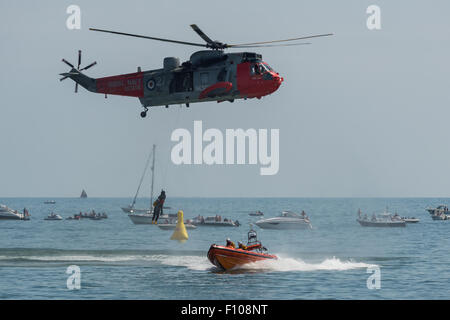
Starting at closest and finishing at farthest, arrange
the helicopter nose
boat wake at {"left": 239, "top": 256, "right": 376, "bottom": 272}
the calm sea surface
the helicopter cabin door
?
the helicopter nose, the helicopter cabin door, the calm sea surface, boat wake at {"left": 239, "top": 256, "right": 376, "bottom": 272}

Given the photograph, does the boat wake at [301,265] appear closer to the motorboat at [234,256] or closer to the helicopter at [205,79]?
the motorboat at [234,256]

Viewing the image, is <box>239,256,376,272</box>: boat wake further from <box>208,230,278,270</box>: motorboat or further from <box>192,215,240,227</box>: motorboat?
<box>192,215,240,227</box>: motorboat

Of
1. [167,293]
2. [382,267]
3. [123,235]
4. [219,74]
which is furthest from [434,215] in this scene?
[219,74]

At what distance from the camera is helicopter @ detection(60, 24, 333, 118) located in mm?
36125

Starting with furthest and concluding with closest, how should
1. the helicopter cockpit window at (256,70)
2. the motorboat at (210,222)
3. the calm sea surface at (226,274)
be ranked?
the motorboat at (210,222) < the calm sea surface at (226,274) < the helicopter cockpit window at (256,70)

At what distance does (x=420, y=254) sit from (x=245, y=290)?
3461 cm

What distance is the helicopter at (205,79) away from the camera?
1422 inches

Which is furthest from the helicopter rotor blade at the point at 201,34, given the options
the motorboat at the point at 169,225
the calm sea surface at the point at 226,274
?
the motorboat at the point at 169,225

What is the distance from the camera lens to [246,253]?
5000 cm

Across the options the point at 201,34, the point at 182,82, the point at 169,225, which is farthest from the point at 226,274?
the point at 169,225

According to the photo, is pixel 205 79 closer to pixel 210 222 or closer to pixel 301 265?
pixel 301 265

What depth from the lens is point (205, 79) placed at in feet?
119

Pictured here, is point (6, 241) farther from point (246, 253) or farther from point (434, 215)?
point (434, 215)

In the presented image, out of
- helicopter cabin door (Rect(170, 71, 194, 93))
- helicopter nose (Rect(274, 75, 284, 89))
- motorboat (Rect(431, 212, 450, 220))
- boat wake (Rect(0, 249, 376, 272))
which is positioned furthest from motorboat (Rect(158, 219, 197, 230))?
helicopter nose (Rect(274, 75, 284, 89))
